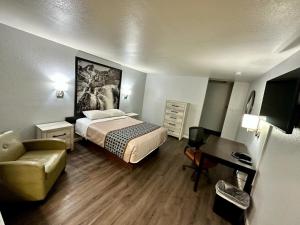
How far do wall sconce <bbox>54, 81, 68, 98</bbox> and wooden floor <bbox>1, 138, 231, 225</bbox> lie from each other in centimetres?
138

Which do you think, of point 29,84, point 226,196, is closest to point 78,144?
point 29,84

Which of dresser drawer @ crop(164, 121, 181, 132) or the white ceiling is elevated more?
the white ceiling

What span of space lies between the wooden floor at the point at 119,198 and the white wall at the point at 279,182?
669mm

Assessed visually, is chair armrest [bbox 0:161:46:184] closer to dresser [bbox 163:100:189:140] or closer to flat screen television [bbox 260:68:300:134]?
flat screen television [bbox 260:68:300:134]

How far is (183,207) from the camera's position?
2.04m

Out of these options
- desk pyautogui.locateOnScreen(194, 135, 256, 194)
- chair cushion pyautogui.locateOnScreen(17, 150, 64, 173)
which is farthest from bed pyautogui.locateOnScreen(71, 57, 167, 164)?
desk pyautogui.locateOnScreen(194, 135, 256, 194)

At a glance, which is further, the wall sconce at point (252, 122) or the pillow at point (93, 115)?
the pillow at point (93, 115)

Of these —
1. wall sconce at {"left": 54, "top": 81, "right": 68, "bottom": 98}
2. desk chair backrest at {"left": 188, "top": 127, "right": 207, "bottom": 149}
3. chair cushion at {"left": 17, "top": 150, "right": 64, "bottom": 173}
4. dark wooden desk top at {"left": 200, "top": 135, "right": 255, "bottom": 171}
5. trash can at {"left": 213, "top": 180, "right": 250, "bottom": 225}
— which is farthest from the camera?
desk chair backrest at {"left": 188, "top": 127, "right": 207, "bottom": 149}

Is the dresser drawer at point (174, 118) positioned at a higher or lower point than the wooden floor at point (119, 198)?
higher

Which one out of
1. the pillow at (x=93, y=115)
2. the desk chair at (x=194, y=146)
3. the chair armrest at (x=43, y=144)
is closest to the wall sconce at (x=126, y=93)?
the pillow at (x=93, y=115)

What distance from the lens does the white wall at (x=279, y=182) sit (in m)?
1.06

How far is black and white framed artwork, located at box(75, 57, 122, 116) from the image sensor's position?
3.47 m

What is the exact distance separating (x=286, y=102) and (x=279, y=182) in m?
0.77

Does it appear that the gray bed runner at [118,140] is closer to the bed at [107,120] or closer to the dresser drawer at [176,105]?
the bed at [107,120]
